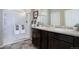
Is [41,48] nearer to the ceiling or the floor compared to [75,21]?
nearer to the floor

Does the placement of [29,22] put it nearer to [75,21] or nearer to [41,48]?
[41,48]

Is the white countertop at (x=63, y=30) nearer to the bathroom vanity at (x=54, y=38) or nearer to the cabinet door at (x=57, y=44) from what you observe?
the bathroom vanity at (x=54, y=38)

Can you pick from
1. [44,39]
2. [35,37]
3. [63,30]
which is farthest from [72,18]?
[35,37]

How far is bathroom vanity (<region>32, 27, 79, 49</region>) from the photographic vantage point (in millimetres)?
1597

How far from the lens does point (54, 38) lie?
171 centimetres

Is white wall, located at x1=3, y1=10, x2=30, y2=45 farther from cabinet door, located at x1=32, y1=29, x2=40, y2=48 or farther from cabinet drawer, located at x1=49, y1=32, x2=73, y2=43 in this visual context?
cabinet drawer, located at x1=49, y1=32, x2=73, y2=43

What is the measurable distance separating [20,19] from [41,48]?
1.94 ft

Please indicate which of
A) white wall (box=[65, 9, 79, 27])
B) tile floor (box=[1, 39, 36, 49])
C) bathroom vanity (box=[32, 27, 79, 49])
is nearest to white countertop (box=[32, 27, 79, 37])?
bathroom vanity (box=[32, 27, 79, 49])

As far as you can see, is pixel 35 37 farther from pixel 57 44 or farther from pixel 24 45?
pixel 57 44

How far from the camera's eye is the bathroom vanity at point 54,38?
1597 mm

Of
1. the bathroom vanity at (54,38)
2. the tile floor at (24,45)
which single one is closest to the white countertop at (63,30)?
the bathroom vanity at (54,38)
